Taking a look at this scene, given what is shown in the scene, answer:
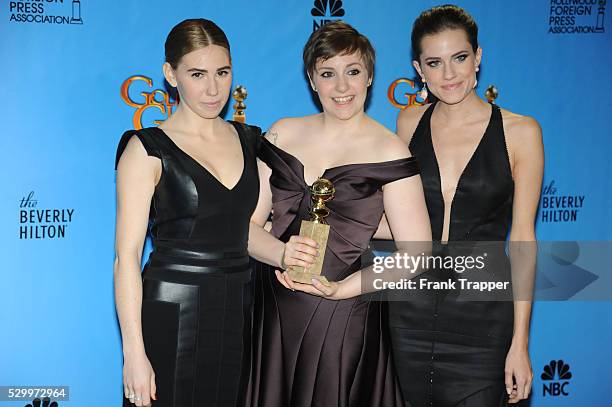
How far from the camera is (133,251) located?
7.68 ft

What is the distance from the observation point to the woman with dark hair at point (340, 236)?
2.38m

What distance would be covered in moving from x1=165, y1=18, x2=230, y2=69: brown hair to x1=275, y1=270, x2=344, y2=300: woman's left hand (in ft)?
2.56

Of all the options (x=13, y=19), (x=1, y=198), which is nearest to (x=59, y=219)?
(x=1, y=198)

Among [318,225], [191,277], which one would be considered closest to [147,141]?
[191,277]

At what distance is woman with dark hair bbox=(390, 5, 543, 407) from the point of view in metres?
2.62

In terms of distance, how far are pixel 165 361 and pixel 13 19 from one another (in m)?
1.88

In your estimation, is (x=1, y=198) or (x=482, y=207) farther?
(x=1, y=198)

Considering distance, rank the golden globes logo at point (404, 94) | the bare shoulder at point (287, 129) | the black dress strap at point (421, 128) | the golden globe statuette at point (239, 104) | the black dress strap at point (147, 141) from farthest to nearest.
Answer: the golden globes logo at point (404, 94) → the golden globe statuette at point (239, 104) → the black dress strap at point (421, 128) → the bare shoulder at point (287, 129) → the black dress strap at point (147, 141)

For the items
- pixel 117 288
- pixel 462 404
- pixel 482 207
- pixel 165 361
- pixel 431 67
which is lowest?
pixel 462 404

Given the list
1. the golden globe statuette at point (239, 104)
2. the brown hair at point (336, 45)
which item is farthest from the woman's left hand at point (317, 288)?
the golden globe statuette at point (239, 104)

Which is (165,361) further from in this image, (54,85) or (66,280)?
(54,85)

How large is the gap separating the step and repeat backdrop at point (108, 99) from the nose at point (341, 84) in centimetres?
131

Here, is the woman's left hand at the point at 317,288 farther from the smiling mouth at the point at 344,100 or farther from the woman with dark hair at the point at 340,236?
the smiling mouth at the point at 344,100

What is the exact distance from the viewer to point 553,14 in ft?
13.0
